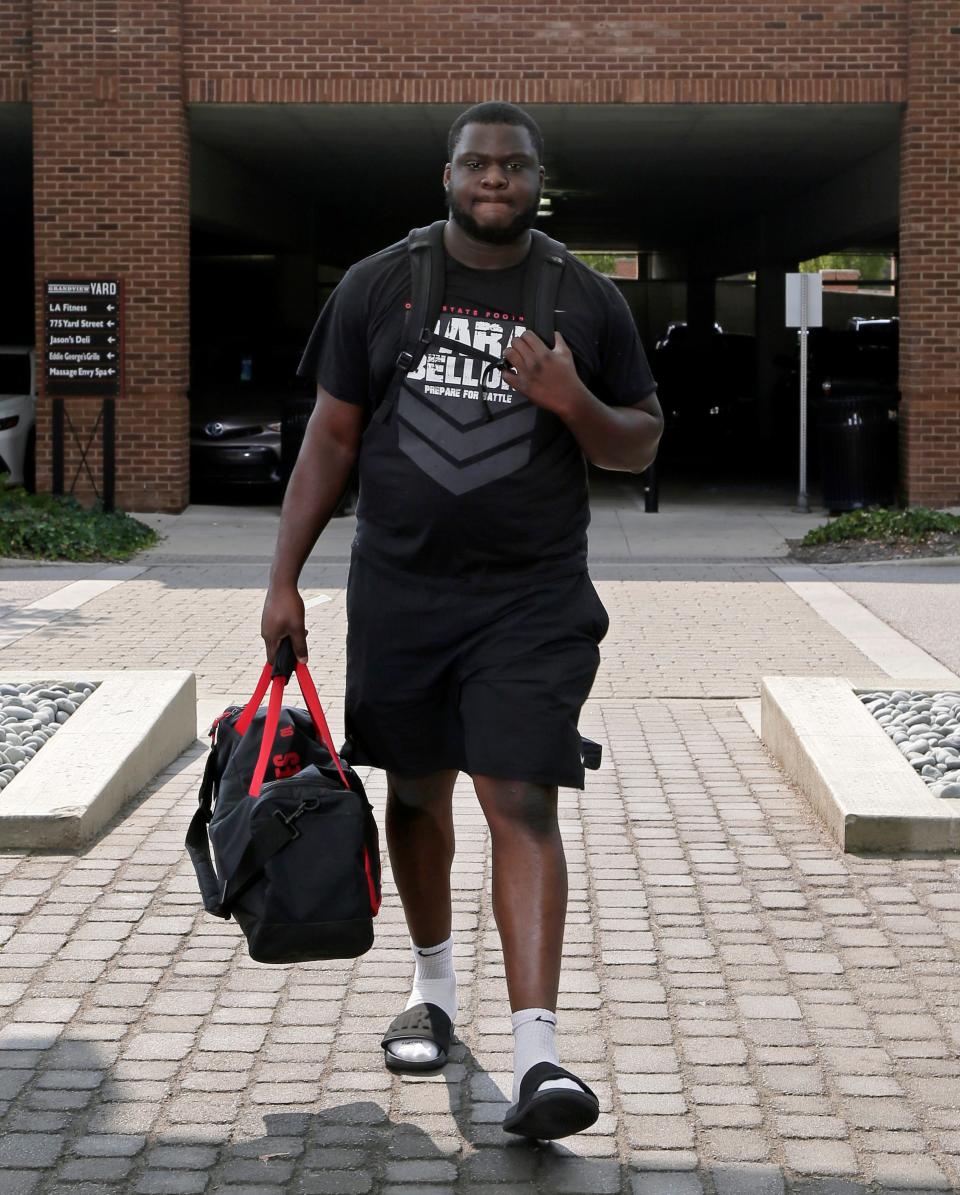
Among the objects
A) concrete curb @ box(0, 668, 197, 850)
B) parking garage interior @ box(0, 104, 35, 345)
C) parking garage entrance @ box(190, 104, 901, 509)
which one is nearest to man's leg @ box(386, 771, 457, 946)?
concrete curb @ box(0, 668, 197, 850)

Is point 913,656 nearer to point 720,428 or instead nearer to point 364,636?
point 364,636

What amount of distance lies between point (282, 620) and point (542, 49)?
1376cm

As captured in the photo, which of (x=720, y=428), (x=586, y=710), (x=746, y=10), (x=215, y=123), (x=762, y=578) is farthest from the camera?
(x=720, y=428)

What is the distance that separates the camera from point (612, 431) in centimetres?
358

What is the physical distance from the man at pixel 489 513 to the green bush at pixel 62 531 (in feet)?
36.0

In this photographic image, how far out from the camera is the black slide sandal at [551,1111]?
3.27m

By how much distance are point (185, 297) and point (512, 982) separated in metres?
14.2

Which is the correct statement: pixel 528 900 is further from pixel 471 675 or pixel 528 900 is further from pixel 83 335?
pixel 83 335

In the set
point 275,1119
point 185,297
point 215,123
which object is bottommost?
point 275,1119

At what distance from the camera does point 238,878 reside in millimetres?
3436

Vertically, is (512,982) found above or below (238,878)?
below

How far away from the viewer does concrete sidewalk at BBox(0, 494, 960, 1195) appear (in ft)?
11.0

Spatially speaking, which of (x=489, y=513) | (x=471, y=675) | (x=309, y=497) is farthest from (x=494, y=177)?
(x=471, y=675)

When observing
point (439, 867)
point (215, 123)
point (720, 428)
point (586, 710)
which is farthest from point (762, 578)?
point (720, 428)
